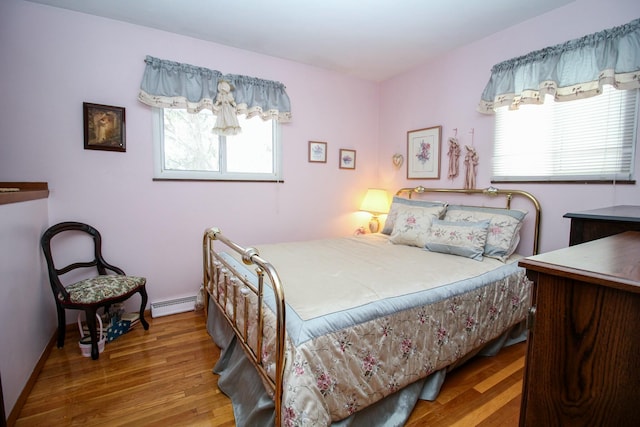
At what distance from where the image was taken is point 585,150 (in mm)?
2131

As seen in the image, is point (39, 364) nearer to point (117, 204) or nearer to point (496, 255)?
point (117, 204)

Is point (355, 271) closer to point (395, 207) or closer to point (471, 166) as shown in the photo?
point (395, 207)

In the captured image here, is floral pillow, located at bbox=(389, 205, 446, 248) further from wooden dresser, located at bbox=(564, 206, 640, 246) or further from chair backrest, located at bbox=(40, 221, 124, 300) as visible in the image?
chair backrest, located at bbox=(40, 221, 124, 300)

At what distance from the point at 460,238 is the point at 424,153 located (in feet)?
4.12

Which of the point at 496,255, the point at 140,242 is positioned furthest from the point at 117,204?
the point at 496,255

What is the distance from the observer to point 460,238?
90.4 inches

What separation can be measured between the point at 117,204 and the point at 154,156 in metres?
0.51

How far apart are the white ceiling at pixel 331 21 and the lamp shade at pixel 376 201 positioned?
146cm

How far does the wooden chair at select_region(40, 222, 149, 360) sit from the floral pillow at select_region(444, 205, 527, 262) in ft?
8.95

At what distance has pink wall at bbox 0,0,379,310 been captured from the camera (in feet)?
7.05

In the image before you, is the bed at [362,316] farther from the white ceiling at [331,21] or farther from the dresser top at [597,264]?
the white ceiling at [331,21]

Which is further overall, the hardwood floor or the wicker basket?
the wicker basket

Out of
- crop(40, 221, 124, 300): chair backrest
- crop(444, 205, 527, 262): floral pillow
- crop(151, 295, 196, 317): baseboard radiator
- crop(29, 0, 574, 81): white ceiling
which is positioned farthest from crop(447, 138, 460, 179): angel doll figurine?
crop(40, 221, 124, 300): chair backrest

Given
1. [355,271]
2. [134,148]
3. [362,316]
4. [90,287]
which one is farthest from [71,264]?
[362,316]
